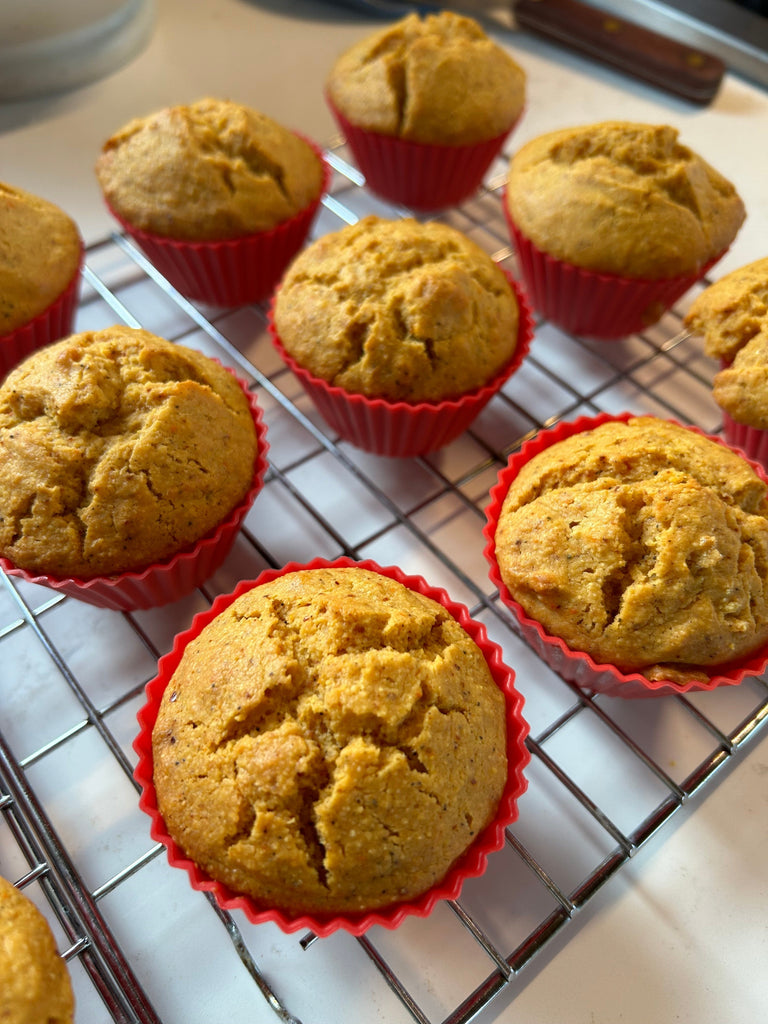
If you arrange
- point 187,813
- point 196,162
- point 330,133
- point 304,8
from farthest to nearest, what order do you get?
1. point 304,8
2. point 330,133
3. point 196,162
4. point 187,813

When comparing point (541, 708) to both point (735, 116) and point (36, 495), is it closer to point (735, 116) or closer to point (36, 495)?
point (36, 495)

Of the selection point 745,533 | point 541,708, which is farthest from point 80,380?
point 745,533

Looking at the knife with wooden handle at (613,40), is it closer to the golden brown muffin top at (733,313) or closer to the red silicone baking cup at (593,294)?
the red silicone baking cup at (593,294)

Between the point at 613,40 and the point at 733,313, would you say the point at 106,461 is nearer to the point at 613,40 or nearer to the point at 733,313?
the point at 733,313

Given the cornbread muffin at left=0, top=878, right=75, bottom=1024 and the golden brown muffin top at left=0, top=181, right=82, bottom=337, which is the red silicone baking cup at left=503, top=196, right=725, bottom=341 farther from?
the cornbread muffin at left=0, top=878, right=75, bottom=1024

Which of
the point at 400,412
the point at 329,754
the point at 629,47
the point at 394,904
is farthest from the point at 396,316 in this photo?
the point at 629,47

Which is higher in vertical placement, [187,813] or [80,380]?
[80,380]
